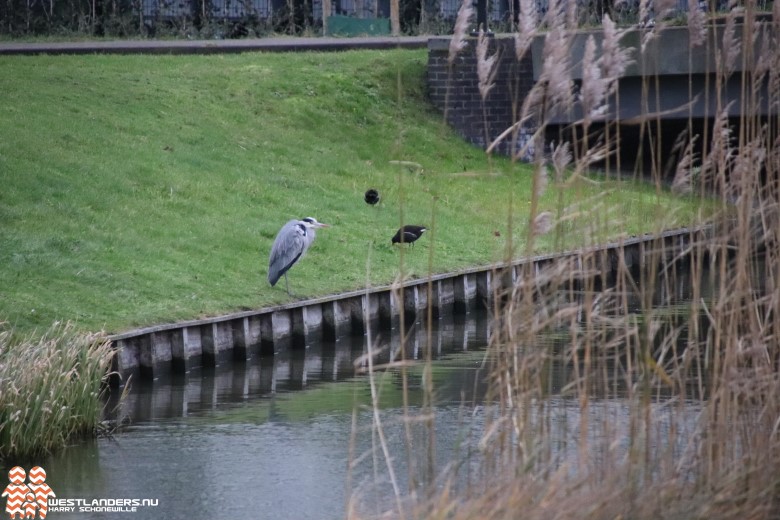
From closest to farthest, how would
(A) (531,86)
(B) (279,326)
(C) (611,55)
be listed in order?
(C) (611,55)
(B) (279,326)
(A) (531,86)

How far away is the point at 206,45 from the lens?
26531 millimetres

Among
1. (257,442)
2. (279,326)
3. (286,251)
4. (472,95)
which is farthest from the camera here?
(472,95)

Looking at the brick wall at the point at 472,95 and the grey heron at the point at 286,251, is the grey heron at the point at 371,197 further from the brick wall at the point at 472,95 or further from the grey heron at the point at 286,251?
the brick wall at the point at 472,95

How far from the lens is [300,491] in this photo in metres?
8.12

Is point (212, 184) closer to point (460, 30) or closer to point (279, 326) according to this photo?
point (279, 326)

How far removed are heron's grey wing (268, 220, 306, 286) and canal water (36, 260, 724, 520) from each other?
1.07 meters

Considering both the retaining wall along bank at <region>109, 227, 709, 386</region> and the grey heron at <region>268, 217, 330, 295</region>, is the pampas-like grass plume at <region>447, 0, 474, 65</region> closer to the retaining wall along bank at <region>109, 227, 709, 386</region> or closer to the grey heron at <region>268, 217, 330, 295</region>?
the retaining wall along bank at <region>109, 227, 709, 386</region>

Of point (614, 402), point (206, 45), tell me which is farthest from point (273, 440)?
point (206, 45)

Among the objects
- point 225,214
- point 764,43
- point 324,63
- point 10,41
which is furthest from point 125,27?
point 764,43

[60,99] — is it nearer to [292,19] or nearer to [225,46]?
[225,46]

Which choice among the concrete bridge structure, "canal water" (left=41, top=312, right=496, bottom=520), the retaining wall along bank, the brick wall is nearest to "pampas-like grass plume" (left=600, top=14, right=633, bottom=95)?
"canal water" (left=41, top=312, right=496, bottom=520)

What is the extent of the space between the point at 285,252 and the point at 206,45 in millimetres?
13884

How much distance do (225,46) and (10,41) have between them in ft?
15.6

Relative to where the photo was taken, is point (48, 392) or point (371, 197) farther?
point (371, 197)
